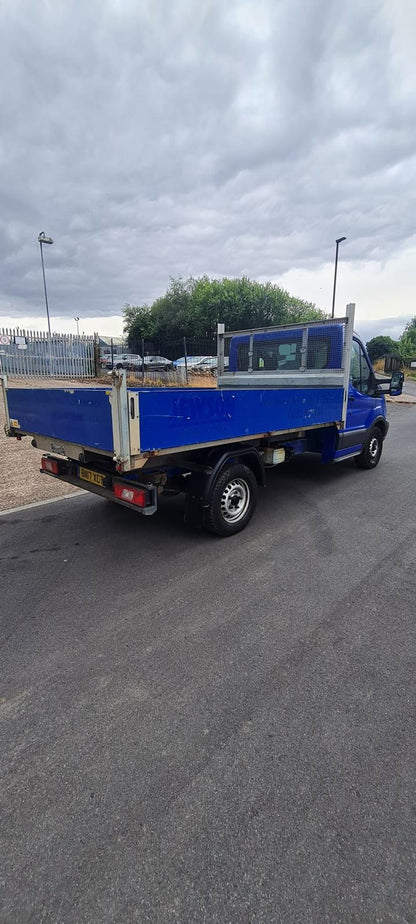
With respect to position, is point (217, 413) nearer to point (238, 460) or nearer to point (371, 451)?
point (238, 460)

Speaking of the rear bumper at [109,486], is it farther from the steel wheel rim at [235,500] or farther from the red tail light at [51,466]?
the steel wheel rim at [235,500]

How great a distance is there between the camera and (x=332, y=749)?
206 centimetres

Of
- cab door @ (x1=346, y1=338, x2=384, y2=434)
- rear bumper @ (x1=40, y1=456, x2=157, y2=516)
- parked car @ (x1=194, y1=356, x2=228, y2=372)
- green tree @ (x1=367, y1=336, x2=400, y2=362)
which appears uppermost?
green tree @ (x1=367, y1=336, x2=400, y2=362)

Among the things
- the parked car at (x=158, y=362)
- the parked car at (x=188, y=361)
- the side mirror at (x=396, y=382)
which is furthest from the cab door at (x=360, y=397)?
the parked car at (x=158, y=362)

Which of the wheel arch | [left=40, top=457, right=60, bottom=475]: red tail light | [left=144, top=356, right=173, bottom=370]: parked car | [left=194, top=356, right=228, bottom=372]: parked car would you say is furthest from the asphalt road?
[left=144, top=356, right=173, bottom=370]: parked car

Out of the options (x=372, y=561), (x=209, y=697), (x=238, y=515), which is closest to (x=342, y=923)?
(x=209, y=697)

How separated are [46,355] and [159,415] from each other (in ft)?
56.6

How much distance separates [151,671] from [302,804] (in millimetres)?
1085

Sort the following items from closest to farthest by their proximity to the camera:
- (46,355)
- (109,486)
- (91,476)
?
1. (109,486)
2. (91,476)
3. (46,355)

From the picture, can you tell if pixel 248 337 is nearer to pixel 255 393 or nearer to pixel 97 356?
pixel 255 393

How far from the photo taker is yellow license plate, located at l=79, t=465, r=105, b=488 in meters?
4.05

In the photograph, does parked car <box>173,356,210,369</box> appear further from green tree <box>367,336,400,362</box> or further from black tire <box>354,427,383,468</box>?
green tree <box>367,336,400,362</box>

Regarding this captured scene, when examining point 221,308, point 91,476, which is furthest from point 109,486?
point 221,308

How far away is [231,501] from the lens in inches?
180
